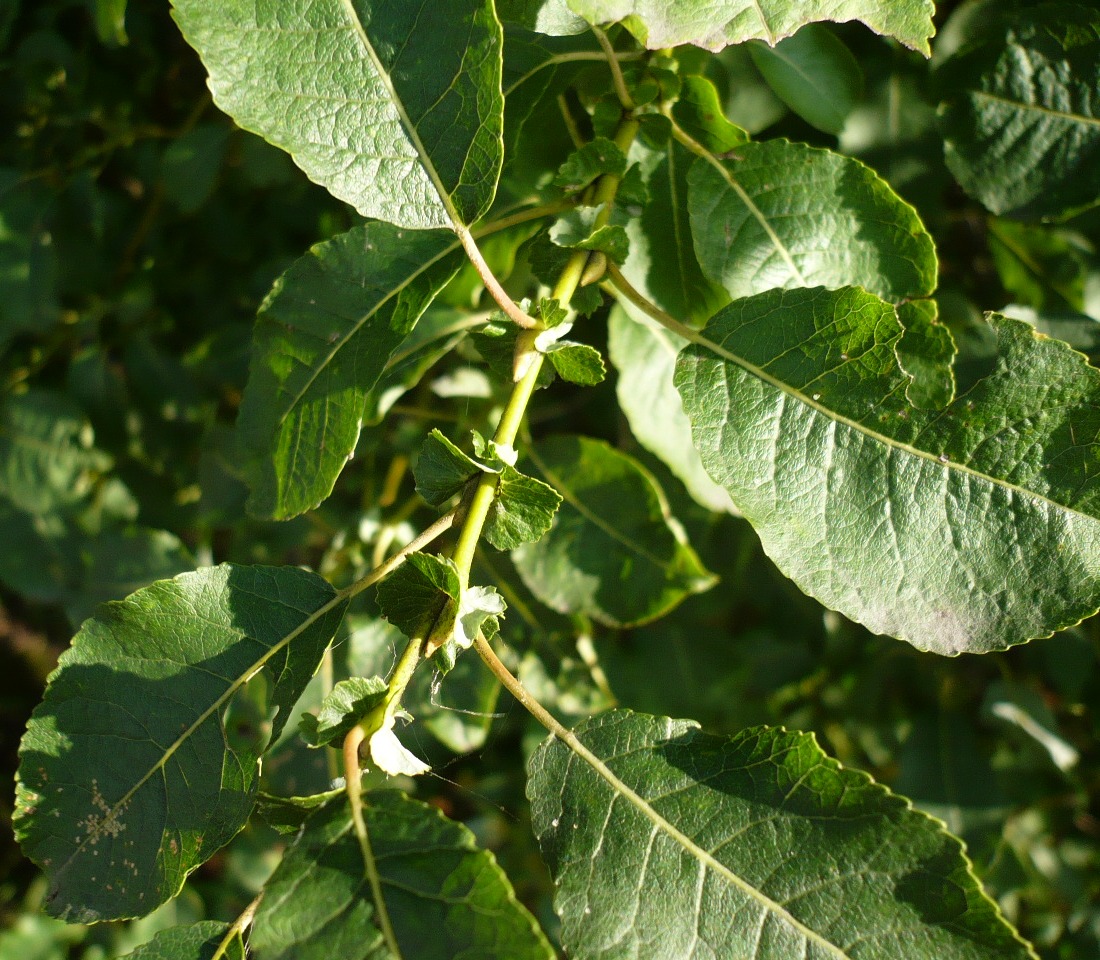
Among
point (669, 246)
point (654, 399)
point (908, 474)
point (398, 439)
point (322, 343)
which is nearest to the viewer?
point (908, 474)

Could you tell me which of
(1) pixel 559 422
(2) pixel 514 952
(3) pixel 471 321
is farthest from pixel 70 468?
(2) pixel 514 952

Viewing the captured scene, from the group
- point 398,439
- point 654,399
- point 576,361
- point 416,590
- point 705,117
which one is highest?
point 705,117

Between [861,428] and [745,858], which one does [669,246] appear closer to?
[861,428]

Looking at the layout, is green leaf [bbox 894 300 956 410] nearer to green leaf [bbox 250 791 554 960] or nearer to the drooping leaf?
the drooping leaf

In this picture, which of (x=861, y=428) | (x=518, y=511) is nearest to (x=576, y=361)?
(x=518, y=511)

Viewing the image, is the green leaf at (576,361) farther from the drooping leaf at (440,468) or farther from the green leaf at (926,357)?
the green leaf at (926,357)

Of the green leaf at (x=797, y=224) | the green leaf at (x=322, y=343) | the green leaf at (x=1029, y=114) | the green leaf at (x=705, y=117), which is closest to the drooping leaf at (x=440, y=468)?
the green leaf at (x=322, y=343)
